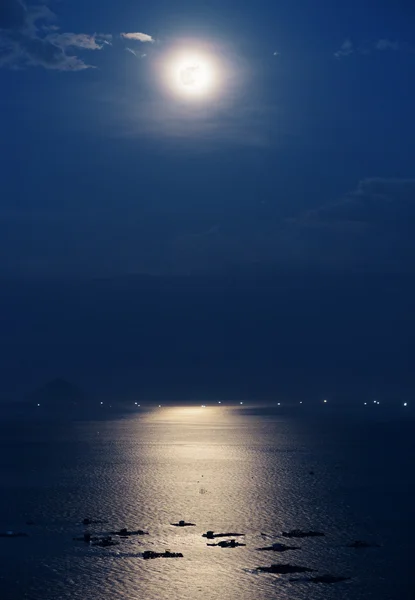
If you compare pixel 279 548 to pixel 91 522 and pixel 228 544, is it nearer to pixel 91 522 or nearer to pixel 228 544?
pixel 228 544

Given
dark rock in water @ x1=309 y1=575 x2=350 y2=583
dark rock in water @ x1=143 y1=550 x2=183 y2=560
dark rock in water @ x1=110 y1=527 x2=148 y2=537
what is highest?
dark rock in water @ x1=110 y1=527 x2=148 y2=537

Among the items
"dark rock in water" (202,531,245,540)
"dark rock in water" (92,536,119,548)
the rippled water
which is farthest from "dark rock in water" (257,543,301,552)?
"dark rock in water" (92,536,119,548)

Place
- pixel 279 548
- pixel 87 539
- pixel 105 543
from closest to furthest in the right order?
pixel 279 548, pixel 105 543, pixel 87 539

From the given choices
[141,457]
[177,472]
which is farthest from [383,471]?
[141,457]

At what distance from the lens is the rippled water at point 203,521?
59.8 meters

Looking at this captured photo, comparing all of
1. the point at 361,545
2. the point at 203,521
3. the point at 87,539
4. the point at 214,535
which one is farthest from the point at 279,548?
the point at 87,539

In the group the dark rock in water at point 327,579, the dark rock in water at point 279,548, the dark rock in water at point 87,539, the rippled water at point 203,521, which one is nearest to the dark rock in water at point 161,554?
the rippled water at point 203,521

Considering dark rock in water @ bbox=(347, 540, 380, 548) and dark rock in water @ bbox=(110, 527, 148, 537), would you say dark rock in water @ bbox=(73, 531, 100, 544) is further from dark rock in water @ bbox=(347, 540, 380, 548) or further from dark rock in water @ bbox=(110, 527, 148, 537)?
dark rock in water @ bbox=(347, 540, 380, 548)

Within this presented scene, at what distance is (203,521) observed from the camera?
86812 mm

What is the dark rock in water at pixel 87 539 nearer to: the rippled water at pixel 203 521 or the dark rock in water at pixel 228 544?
the rippled water at pixel 203 521

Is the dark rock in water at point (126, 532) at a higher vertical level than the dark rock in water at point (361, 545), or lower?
higher

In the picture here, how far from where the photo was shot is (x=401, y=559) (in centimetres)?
6812

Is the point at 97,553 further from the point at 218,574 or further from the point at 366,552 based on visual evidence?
the point at 366,552

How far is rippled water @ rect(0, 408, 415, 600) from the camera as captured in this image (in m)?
59.8
